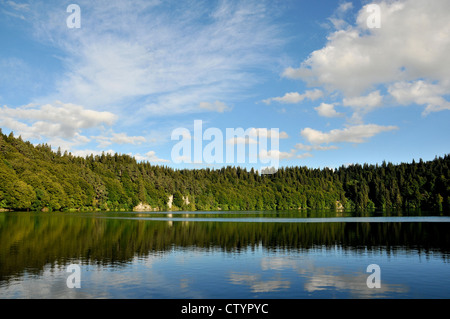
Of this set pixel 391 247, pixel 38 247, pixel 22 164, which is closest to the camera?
pixel 38 247

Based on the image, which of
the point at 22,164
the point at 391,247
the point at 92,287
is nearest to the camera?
the point at 92,287

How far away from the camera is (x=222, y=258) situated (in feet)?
156

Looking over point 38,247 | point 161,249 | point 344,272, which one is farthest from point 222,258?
point 38,247
